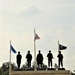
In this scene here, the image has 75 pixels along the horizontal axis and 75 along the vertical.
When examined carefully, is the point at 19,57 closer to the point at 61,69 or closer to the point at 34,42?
the point at 34,42

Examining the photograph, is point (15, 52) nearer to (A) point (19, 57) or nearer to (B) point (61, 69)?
(A) point (19, 57)

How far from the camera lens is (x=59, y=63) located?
110 ft

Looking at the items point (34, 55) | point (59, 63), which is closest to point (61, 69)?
point (59, 63)

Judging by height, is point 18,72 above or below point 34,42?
below

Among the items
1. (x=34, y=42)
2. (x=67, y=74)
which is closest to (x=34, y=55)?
(x=34, y=42)

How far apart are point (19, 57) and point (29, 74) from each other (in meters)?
2.15

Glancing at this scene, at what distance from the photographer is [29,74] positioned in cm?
3216

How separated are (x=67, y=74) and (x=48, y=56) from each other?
8.37 feet

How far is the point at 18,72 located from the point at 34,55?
7.17ft

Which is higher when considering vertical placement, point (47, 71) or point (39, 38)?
point (39, 38)

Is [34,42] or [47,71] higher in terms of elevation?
[34,42]

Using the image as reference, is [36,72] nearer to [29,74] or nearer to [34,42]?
[29,74]

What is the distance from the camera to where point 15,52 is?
104 feet

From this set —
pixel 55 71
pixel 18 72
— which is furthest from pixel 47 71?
pixel 18 72
